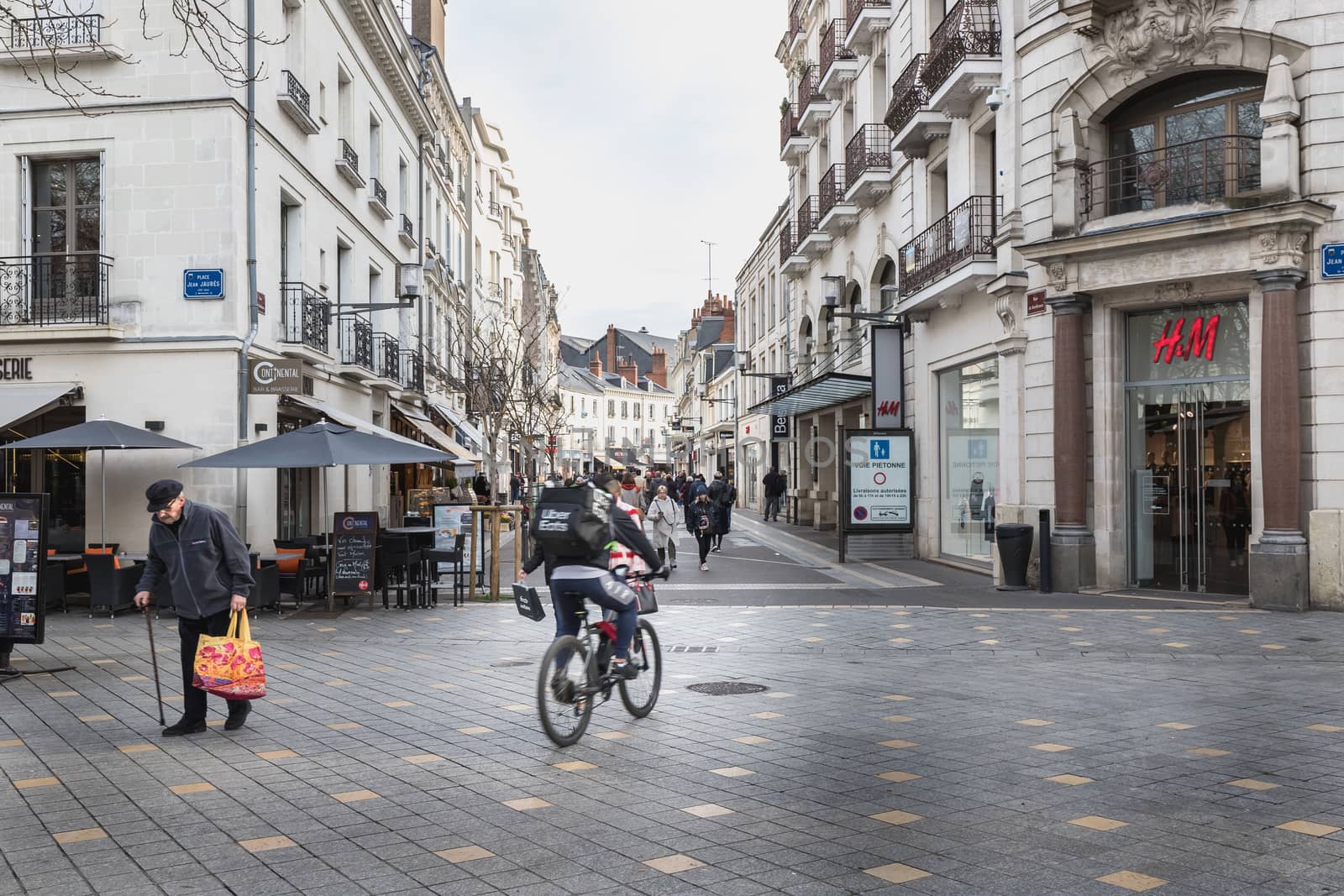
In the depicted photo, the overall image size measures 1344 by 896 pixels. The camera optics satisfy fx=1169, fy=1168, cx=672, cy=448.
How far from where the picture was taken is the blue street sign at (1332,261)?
13.7 m

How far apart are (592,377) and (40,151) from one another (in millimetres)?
88541

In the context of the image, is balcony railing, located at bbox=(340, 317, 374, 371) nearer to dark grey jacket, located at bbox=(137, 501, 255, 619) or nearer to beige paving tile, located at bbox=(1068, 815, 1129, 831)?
dark grey jacket, located at bbox=(137, 501, 255, 619)

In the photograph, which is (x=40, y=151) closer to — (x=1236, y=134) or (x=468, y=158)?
(x=1236, y=134)

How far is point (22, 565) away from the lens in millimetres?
9438

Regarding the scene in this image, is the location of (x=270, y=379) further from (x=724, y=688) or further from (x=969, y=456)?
(x=969, y=456)

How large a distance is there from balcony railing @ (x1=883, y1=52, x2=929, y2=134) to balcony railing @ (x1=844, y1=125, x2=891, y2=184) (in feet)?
5.45

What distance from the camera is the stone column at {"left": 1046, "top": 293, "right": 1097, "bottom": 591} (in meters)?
16.2

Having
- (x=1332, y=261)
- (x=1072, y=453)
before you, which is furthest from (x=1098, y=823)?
(x=1072, y=453)

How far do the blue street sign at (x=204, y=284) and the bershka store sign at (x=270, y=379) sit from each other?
105 centimetres

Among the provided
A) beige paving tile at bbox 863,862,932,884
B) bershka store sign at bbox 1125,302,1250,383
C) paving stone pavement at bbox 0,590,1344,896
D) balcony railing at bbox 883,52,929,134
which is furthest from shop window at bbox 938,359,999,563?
beige paving tile at bbox 863,862,932,884

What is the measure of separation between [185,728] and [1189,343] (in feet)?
43.5

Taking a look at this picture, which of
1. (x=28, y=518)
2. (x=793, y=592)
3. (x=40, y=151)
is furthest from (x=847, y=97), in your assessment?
(x=28, y=518)

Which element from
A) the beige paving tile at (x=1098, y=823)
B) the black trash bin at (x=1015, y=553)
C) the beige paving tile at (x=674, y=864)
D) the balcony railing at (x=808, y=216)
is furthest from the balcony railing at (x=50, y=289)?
the balcony railing at (x=808, y=216)

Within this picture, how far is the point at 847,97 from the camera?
93.1 feet
